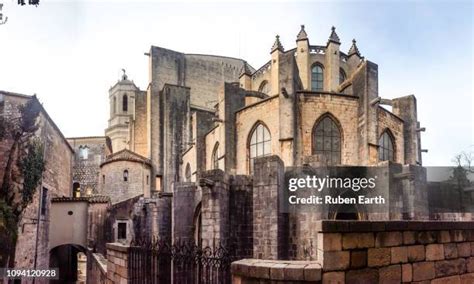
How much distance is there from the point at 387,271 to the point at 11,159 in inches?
518

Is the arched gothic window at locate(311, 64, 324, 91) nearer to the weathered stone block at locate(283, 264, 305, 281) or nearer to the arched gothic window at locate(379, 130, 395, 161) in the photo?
the arched gothic window at locate(379, 130, 395, 161)

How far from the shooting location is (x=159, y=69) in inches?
1395

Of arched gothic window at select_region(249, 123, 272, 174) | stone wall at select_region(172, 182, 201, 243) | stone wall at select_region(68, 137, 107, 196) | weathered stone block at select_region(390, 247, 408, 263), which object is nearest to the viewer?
weathered stone block at select_region(390, 247, 408, 263)

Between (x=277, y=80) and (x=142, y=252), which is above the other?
(x=277, y=80)

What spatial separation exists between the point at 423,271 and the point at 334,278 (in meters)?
1.52

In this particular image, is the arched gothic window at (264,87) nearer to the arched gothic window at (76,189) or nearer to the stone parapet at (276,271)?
the arched gothic window at (76,189)

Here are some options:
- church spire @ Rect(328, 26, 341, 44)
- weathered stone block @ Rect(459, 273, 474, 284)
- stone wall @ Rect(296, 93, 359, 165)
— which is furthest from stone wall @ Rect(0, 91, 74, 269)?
church spire @ Rect(328, 26, 341, 44)

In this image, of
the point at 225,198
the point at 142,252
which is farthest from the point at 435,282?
the point at 225,198

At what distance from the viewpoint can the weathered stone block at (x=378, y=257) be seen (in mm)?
4598

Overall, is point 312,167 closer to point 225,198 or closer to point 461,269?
point 225,198

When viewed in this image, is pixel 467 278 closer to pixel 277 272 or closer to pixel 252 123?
pixel 277 272

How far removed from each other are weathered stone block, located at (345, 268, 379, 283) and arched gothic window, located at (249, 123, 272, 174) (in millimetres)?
15325

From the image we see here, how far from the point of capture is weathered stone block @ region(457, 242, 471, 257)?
565cm

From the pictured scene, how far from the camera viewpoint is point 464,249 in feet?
18.7
